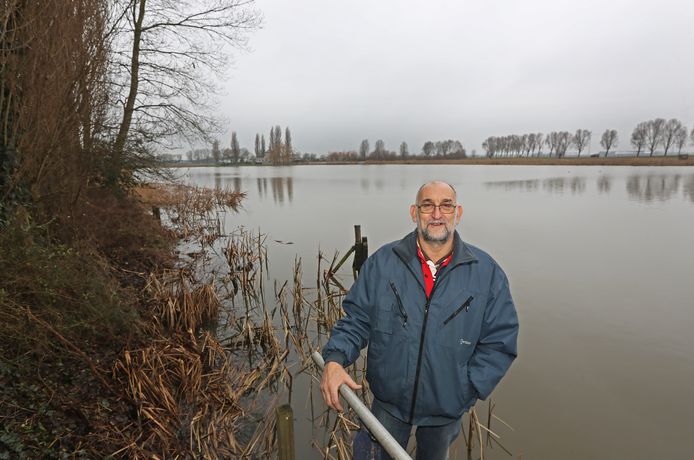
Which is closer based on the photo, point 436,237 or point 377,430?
point 377,430

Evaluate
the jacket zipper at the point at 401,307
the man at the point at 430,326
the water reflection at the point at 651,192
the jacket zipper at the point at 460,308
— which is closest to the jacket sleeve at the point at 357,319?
the man at the point at 430,326

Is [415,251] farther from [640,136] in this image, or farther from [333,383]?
[640,136]

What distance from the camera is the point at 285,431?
5.94ft

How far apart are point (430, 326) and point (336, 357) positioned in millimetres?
526

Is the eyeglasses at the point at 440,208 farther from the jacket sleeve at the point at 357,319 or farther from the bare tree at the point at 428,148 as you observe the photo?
the bare tree at the point at 428,148

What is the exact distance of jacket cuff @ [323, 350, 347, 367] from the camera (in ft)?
6.03

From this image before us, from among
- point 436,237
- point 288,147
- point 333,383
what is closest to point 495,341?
point 436,237

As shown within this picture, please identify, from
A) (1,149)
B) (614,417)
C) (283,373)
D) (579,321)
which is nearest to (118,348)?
(283,373)

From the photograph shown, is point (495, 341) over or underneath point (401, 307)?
underneath

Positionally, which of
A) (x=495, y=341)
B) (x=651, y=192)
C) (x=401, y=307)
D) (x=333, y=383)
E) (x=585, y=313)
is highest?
(x=401, y=307)

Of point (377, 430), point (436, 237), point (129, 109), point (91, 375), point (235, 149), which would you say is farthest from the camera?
point (235, 149)

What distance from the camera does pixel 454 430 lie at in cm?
211

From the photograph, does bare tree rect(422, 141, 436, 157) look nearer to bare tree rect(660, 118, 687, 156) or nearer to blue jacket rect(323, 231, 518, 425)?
bare tree rect(660, 118, 687, 156)

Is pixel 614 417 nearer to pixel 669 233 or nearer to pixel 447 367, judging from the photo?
pixel 447 367
